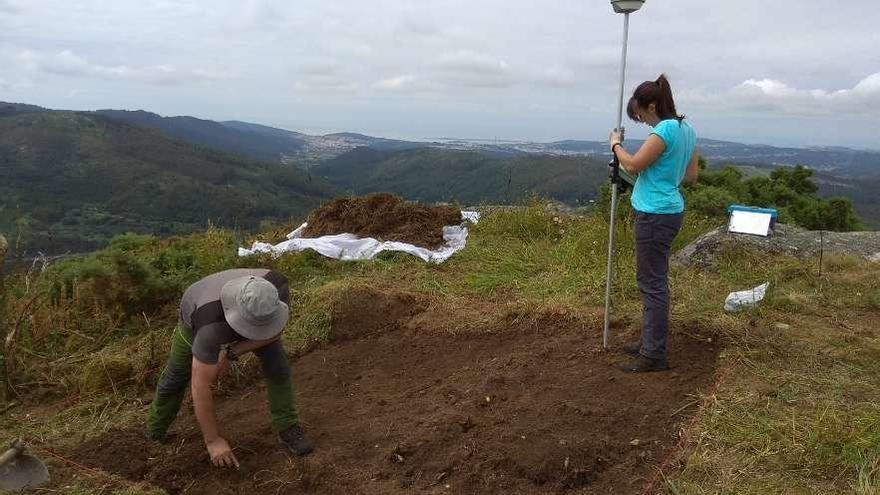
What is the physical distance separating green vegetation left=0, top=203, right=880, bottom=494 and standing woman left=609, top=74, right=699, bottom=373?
0.45 meters

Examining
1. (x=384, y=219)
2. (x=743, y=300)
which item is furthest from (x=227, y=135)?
(x=743, y=300)

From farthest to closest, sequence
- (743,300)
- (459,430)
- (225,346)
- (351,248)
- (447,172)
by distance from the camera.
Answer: (447,172) < (351,248) < (743,300) < (459,430) < (225,346)

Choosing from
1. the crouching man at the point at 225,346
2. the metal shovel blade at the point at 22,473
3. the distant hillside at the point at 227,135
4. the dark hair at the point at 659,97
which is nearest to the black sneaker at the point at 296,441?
the crouching man at the point at 225,346

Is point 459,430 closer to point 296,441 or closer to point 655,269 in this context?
point 296,441

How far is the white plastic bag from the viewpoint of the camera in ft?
14.6

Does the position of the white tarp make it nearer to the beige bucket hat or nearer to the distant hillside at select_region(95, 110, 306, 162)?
the beige bucket hat

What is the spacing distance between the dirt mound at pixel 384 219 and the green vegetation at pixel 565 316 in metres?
0.61

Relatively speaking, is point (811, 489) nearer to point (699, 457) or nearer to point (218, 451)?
point (699, 457)

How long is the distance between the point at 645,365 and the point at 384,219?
472cm

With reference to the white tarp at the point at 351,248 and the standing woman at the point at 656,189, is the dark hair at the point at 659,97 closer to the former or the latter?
the standing woman at the point at 656,189

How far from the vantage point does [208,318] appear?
2648 mm

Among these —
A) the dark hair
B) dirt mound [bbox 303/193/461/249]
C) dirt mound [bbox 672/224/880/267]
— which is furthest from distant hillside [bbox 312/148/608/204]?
the dark hair

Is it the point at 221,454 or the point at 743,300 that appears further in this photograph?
the point at 743,300

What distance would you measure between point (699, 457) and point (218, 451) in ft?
7.08
